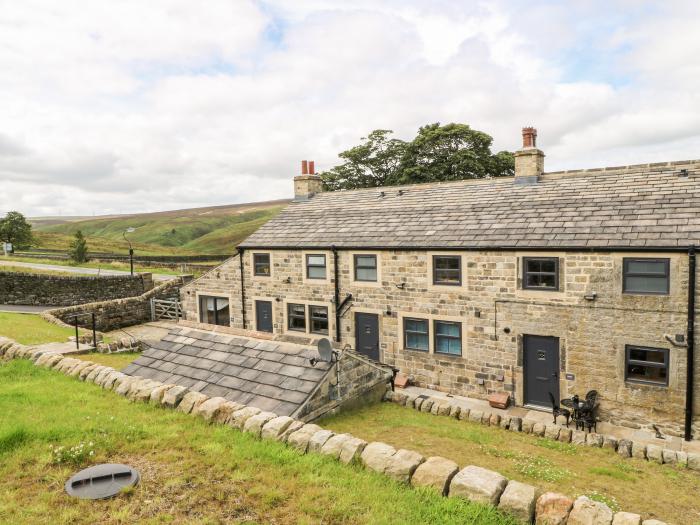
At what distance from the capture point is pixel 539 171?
1973 centimetres

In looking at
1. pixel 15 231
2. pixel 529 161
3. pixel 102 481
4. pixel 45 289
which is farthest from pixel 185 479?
pixel 15 231

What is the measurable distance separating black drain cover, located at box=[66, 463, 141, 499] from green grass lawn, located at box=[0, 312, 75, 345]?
40.4ft

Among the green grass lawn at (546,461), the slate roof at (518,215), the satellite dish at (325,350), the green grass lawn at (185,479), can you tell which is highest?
the slate roof at (518,215)

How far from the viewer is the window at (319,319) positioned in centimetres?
2139

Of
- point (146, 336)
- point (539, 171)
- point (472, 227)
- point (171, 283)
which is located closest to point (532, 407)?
point (472, 227)

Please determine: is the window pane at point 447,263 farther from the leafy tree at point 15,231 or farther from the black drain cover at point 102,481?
the leafy tree at point 15,231

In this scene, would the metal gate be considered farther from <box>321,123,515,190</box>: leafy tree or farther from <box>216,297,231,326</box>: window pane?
<box>321,123,515,190</box>: leafy tree

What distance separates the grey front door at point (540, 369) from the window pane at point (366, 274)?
6.48 meters

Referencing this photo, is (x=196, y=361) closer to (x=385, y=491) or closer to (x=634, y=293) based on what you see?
(x=385, y=491)

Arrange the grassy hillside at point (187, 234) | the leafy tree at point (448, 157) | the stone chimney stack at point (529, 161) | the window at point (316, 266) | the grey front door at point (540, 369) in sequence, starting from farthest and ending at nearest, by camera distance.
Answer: the grassy hillside at point (187, 234), the leafy tree at point (448, 157), the window at point (316, 266), the stone chimney stack at point (529, 161), the grey front door at point (540, 369)

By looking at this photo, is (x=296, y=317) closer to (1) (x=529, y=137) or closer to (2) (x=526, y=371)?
(2) (x=526, y=371)

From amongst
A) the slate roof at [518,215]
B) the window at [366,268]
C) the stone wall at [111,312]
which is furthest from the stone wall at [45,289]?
the window at [366,268]

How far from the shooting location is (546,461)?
966cm

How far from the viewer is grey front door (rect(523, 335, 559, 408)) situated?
15.9 m
